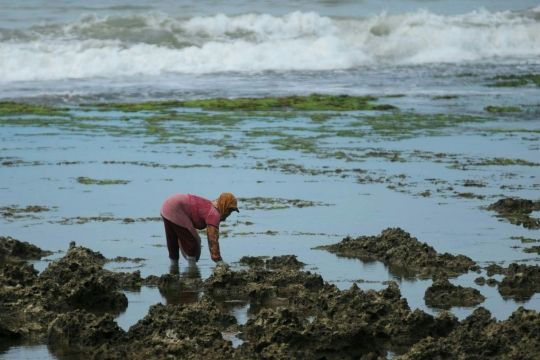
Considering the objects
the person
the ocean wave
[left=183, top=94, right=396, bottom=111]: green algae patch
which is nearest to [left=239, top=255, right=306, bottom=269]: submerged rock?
the person

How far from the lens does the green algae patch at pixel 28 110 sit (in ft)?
88.9

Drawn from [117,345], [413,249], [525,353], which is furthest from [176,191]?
[525,353]

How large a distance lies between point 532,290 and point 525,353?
2.70m

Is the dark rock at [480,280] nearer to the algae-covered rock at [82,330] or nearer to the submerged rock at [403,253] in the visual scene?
the submerged rock at [403,253]

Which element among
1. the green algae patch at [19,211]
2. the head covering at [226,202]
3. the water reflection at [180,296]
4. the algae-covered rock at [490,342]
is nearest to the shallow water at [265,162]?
the water reflection at [180,296]

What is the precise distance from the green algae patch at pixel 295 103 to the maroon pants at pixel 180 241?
17344 millimetres

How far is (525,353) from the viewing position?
660 centimetres

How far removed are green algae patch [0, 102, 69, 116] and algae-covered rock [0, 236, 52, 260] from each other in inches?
652

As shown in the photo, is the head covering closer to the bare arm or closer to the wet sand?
the bare arm

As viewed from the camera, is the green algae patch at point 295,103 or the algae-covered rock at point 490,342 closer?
the algae-covered rock at point 490,342

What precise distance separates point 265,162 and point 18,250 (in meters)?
7.88

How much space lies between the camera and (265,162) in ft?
59.3

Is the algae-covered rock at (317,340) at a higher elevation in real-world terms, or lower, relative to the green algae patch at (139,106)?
higher

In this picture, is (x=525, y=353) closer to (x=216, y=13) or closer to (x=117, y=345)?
(x=117, y=345)
